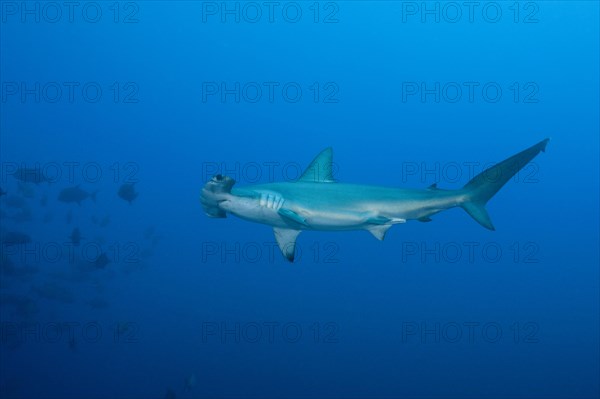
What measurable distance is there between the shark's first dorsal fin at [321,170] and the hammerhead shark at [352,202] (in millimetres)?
221

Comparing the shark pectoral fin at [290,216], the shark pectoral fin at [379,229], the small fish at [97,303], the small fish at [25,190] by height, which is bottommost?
the small fish at [97,303]

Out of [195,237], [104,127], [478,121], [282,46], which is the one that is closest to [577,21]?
[478,121]

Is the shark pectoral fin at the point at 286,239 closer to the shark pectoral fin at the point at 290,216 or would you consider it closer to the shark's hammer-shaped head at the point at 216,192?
the shark pectoral fin at the point at 290,216

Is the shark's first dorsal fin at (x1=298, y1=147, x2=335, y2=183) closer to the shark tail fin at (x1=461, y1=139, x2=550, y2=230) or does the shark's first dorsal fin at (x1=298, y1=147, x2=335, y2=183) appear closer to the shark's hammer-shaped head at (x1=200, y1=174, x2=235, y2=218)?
the shark's hammer-shaped head at (x1=200, y1=174, x2=235, y2=218)

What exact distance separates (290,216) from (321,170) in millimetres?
919

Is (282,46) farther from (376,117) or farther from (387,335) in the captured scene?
(387,335)

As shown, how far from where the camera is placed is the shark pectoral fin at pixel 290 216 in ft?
13.7

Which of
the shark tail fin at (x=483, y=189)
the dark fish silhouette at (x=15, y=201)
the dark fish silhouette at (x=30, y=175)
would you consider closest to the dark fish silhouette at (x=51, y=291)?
the dark fish silhouette at (x=15, y=201)

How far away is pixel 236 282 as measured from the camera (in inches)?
615

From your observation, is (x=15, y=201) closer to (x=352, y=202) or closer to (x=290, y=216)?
(x=290, y=216)

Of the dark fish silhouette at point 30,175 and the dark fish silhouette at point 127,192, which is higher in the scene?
the dark fish silhouette at point 30,175

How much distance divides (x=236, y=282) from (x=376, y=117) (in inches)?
340

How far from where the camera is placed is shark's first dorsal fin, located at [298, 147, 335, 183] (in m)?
4.87

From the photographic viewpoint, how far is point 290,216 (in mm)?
4160
